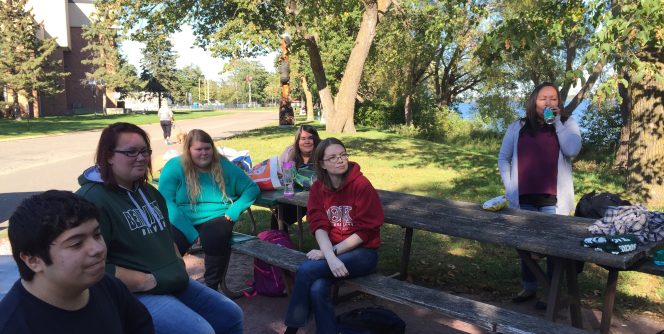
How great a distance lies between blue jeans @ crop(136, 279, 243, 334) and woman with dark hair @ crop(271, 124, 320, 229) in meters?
2.54

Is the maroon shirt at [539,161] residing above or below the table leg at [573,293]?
above

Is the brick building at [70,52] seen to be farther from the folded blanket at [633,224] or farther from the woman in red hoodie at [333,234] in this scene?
the folded blanket at [633,224]

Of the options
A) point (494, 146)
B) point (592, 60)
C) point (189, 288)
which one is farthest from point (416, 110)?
point (189, 288)

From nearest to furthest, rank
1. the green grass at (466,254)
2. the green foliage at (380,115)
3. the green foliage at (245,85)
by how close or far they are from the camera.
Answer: the green grass at (466,254)
the green foliage at (380,115)
the green foliage at (245,85)

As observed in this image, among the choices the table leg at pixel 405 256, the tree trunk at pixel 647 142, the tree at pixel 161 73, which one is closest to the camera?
the table leg at pixel 405 256

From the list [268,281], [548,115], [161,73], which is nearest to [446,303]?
[548,115]

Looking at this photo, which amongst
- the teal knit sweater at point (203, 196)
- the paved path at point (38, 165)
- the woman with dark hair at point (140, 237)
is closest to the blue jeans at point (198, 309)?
the woman with dark hair at point (140, 237)

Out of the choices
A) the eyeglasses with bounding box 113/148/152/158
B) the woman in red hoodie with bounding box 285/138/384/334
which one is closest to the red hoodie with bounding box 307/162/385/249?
the woman in red hoodie with bounding box 285/138/384/334

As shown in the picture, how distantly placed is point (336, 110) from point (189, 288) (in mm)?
17825

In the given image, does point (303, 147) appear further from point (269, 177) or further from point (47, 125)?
A: point (47, 125)

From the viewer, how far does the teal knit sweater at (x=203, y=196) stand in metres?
4.03

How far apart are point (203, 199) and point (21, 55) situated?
41.7m

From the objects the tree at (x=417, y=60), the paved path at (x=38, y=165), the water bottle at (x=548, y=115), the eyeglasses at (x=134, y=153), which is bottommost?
the paved path at (x=38, y=165)

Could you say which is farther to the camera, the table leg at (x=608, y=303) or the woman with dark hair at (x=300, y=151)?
the woman with dark hair at (x=300, y=151)
